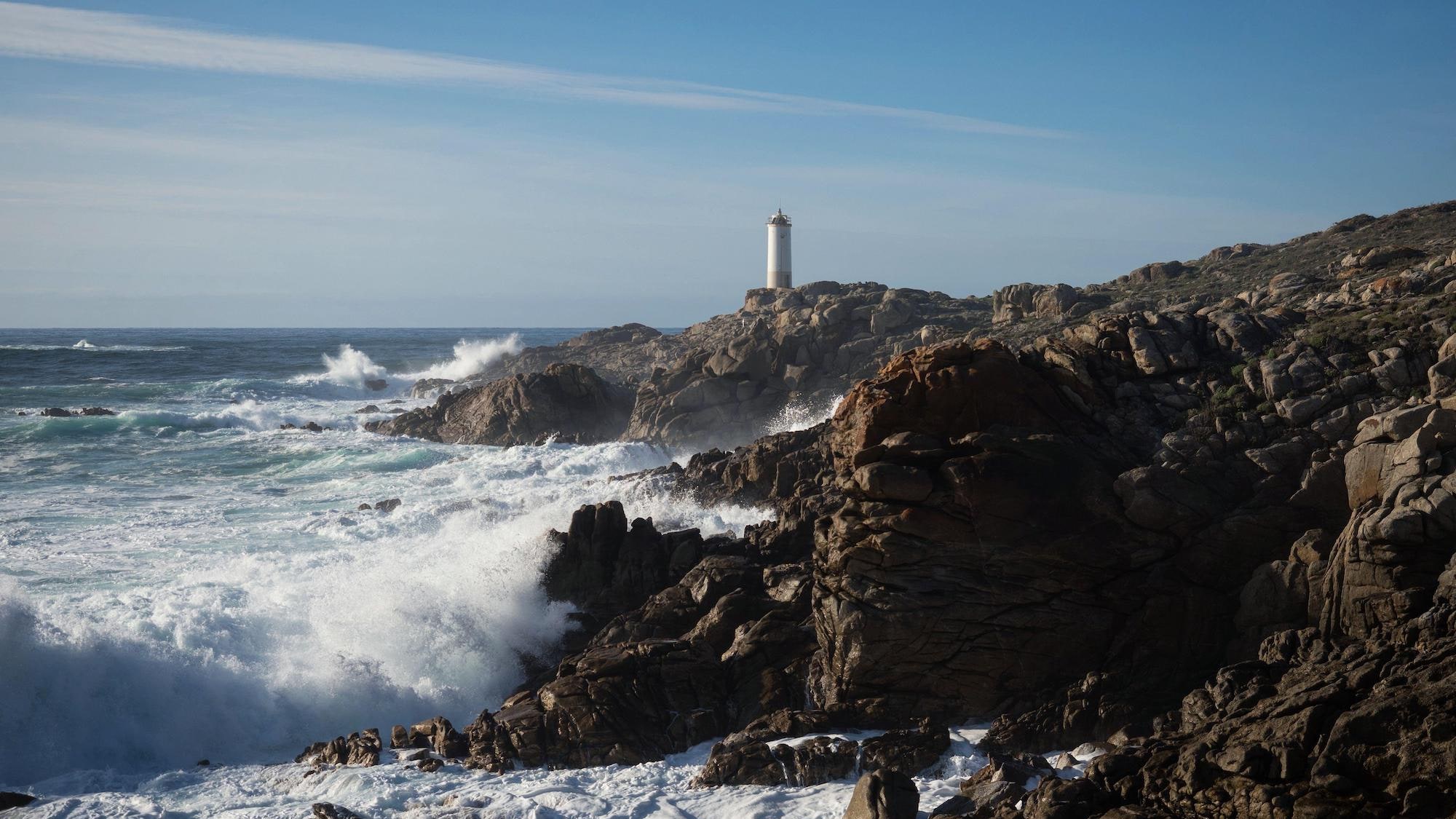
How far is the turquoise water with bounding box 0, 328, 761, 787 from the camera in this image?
55.2ft

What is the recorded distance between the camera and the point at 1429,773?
910cm

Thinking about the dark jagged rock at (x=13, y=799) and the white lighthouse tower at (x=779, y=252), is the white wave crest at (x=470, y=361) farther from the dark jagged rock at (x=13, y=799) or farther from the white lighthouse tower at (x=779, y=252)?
the dark jagged rock at (x=13, y=799)

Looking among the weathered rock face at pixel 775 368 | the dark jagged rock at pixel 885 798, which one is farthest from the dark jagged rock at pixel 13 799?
the weathered rock face at pixel 775 368

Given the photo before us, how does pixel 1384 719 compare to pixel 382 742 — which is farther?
pixel 382 742

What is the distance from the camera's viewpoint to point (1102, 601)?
550 inches

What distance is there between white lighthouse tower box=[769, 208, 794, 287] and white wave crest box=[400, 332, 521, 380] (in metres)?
20.3

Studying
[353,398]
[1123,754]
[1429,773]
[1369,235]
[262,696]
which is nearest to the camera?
[1429,773]

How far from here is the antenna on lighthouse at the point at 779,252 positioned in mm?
62969

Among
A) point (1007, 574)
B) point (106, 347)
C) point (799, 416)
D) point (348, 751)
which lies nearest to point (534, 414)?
point (799, 416)

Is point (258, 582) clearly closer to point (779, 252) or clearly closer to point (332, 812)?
point (332, 812)

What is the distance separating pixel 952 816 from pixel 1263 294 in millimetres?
18183

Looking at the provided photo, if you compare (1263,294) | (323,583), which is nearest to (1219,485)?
(1263,294)

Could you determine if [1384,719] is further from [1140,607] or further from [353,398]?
[353,398]

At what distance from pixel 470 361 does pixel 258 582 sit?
53.7 metres
